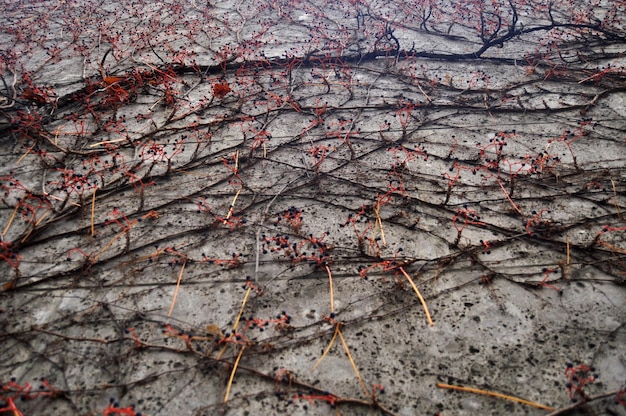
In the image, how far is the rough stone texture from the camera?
227cm

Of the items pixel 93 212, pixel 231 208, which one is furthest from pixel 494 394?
pixel 93 212

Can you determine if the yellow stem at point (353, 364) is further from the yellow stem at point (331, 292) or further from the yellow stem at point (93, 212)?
the yellow stem at point (93, 212)

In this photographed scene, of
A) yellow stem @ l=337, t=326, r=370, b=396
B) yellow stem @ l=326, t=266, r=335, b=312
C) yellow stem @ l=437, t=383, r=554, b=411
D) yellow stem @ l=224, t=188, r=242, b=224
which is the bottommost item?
yellow stem @ l=337, t=326, r=370, b=396

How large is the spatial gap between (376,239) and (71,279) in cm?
211

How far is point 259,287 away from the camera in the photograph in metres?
2.75

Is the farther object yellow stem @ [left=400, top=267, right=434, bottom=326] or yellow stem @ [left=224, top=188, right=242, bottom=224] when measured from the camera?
yellow stem @ [left=224, top=188, right=242, bottom=224]

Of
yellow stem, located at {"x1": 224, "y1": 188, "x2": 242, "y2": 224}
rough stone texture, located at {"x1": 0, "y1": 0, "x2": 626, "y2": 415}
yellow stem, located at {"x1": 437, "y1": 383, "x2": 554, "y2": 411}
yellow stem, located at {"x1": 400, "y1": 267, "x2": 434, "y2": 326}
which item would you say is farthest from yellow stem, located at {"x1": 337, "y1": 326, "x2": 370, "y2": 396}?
yellow stem, located at {"x1": 224, "y1": 188, "x2": 242, "y2": 224}

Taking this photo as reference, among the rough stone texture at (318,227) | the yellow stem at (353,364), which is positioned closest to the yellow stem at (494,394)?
the rough stone texture at (318,227)

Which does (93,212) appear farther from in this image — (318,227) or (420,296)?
(420,296)

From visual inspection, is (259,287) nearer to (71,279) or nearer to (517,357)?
(71,279)

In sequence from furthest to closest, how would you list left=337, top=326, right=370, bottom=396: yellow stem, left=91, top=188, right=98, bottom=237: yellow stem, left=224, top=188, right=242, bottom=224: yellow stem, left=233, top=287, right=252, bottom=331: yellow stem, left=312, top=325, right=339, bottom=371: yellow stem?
left=224, top=188, right=242, bottom=224: yellow stem < left=91, top=188, right=98, bottom=237: yellow stem < left=233, top=287, right=252, bottom=331: yellow stem < left=312, top=325, right=339, bottom=371: yellow stem < left=337, top=326, right=370, bottom=396: yellow stem

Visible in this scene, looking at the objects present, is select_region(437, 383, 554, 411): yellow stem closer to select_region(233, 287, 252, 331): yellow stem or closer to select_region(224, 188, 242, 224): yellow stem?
select_region(233, 287, 252, 331): yellow stem

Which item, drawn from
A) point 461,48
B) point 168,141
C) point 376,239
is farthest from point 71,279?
point 461,48

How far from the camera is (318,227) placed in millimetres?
3182
